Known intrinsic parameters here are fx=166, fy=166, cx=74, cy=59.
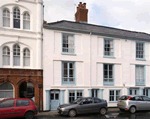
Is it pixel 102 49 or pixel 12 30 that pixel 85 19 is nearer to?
pixel 102 49

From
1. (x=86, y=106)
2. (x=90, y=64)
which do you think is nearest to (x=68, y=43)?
(x=90, y=64)

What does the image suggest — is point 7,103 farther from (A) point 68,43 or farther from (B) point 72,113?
(A) point 68,43

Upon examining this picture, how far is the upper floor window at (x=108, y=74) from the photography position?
1802 centimetres

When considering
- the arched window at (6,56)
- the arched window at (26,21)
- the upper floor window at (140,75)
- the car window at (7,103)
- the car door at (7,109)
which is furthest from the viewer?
the upper floor window at (140,75)

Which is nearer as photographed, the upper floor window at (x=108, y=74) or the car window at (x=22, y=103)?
the car window at (x=22, y=103)

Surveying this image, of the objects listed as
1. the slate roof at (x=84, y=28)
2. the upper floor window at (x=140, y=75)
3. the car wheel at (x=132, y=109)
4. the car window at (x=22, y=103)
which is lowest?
the car wheel at (x=132, y=109)

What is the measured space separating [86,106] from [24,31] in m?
8.59

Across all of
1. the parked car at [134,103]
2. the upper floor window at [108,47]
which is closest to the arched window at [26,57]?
the upper floor window at [108,47]

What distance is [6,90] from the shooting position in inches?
567

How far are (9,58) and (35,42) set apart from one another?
272 cm

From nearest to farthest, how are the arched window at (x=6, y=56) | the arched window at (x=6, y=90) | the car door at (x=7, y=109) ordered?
the car door at (x=7, y=109)
the arched window at (x=6, y=90)
the arched window at (x=6, y=56)

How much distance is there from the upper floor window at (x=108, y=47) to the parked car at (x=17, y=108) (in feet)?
33.4

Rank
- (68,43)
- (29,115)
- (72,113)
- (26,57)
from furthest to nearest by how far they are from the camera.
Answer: (68,43) < (26,57) < (72,113) < (29,115)

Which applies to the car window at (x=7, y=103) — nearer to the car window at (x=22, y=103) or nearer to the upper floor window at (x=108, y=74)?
the car window at (x=22, y=103)
